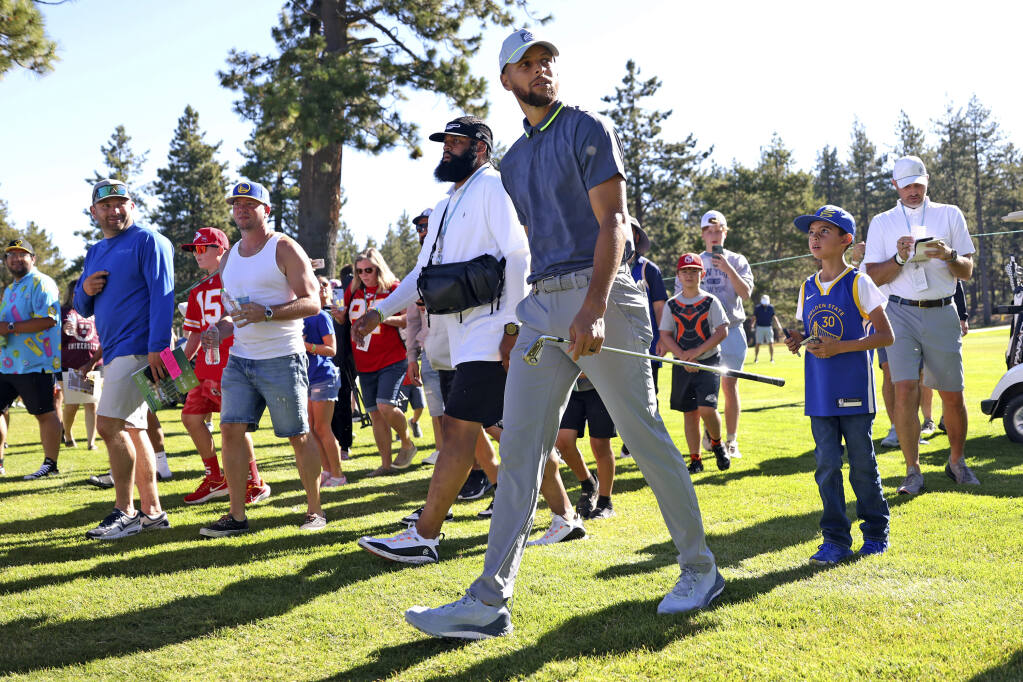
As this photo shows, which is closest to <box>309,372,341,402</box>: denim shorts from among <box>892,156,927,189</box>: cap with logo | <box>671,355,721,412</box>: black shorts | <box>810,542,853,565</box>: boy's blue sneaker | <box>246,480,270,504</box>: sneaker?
<box>246,480,270,504</box>: sneaker

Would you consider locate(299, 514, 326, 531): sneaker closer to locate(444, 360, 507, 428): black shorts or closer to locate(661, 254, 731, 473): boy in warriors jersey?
locate(444, 360, 507, 428): black shorts

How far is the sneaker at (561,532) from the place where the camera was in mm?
5020

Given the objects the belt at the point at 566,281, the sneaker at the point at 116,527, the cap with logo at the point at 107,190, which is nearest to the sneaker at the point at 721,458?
the belt at the point at 566,281

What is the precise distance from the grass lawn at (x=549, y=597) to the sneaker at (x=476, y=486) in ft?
0.82

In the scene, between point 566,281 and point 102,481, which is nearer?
point 566,281

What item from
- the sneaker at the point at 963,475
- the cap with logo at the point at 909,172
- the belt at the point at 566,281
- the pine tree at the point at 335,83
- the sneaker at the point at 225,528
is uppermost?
the pine tree at the point at 335,83

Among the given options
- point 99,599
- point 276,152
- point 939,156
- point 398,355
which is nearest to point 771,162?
point 939,156

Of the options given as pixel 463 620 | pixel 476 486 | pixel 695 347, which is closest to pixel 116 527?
pixel 476 486

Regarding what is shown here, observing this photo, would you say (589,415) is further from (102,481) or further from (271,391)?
(102,481)

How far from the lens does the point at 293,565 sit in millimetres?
4781

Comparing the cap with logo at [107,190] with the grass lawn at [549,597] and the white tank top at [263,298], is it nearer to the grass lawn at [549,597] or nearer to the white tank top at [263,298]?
the white tank top at [263,298]

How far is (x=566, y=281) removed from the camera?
3564mm

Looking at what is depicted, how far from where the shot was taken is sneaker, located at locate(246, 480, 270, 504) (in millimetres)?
6898

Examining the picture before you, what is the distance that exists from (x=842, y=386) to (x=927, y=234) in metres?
2.33
